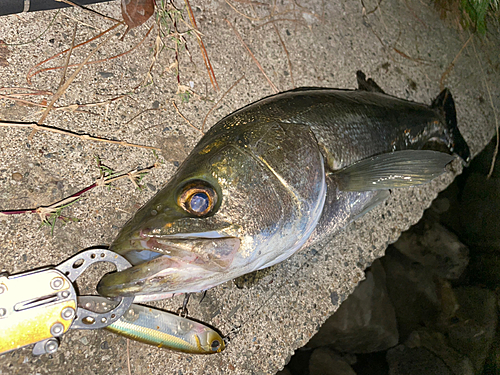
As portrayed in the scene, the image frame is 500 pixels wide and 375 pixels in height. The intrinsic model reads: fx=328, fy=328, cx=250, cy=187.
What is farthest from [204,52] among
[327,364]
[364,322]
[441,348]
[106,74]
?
[441,348]

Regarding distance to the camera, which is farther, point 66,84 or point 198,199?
point 66,84

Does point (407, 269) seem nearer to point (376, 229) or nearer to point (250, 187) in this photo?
point (376, 229)

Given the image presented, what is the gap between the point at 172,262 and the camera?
151 centimetres

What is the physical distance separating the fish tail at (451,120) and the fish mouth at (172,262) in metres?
2.86

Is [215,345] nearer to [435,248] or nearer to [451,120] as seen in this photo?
[451,120]

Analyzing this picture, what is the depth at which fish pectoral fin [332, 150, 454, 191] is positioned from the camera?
2.13 m

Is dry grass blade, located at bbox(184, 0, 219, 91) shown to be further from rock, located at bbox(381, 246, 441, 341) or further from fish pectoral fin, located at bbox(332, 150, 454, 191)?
rock, located at bbox(381, 246, 441, 341)

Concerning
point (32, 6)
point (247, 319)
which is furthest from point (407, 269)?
point (32, 6)

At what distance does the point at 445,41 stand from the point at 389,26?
3.00 feet

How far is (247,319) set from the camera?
2562mm

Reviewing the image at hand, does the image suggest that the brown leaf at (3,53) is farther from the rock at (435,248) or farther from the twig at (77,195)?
the rock at (435,248)

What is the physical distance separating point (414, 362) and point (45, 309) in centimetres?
408

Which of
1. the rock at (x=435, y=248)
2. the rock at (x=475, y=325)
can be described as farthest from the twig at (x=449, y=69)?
the rock at (x=475, y=325)

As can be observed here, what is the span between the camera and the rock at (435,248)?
4.20 meters
